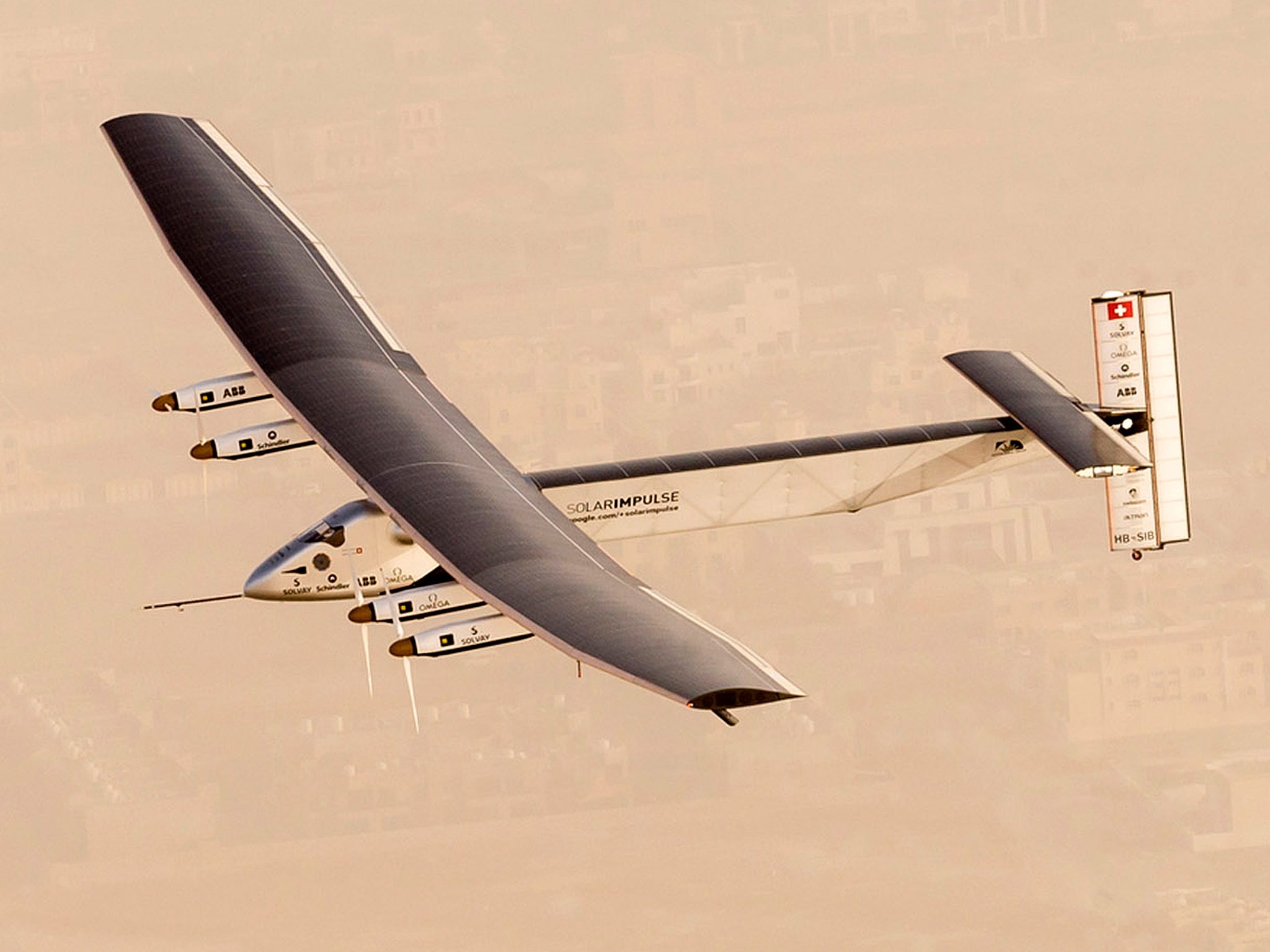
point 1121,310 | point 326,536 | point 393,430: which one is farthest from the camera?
point 1121,310

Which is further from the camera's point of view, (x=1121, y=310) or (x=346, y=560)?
(x=1121, y=310)

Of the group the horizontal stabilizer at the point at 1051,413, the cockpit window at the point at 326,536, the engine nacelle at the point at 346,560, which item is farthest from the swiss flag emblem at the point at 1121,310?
the cockpit window at the point at 326,536

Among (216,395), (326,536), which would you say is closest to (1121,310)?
(326,536)

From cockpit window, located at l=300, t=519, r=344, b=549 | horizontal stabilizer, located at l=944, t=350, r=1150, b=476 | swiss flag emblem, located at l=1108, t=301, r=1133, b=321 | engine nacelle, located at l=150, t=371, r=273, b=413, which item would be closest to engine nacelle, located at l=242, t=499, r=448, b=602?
cockpit window, located at l=300, t=519, r=344, b=549

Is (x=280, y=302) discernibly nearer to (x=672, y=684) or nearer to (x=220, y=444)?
(x=220, y=444)

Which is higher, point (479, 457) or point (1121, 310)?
point (1121, 310)

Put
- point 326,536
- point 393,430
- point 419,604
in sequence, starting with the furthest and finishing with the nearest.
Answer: point 326,536 < point 393,430 < point 419,604

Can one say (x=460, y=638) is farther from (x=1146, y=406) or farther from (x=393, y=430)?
(x=1146, y=406)

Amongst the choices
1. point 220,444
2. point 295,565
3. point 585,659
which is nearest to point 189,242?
point 220,444

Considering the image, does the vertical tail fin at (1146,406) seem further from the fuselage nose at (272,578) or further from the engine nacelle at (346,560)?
the fuselage nose at (272,578)
